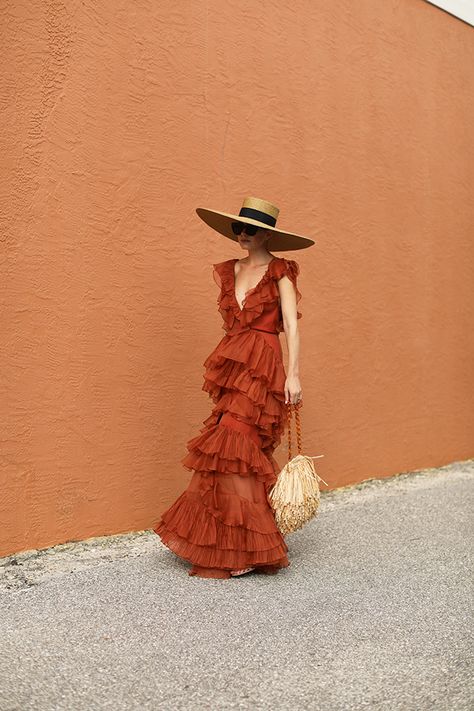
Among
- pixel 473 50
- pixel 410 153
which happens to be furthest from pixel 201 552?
pixel 473 50

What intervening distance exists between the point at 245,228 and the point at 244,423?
102cm

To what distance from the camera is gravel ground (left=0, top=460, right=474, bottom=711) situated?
11.0ft

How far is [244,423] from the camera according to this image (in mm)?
5004

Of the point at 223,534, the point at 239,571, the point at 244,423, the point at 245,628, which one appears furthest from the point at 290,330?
the point at 245,628

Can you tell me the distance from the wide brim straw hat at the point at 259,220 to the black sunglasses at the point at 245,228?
0.12 ft

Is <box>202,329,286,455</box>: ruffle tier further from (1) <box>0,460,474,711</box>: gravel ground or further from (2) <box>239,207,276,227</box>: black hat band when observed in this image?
(1) <box>0,460,474,711</box>: gravel ground

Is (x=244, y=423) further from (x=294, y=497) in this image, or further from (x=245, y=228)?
(x=245, y=228)

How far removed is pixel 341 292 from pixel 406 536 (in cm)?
206

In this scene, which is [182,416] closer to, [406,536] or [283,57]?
[406,536]

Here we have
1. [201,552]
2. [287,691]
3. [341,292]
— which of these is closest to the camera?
[287,691]

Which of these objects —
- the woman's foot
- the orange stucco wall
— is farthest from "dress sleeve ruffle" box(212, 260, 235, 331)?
the woman's foot

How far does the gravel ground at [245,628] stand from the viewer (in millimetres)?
3338

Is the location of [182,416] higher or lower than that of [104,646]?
higher

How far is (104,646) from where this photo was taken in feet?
12.3
